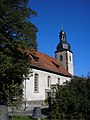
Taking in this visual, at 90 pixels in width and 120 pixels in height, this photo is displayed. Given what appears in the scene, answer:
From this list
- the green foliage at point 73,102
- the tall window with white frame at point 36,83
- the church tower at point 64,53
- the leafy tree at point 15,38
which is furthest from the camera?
the church tower at point 64,53

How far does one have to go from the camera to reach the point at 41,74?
33312 millimetres

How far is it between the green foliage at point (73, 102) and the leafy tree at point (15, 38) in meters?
6.32

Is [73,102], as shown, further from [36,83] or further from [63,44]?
[63,44]

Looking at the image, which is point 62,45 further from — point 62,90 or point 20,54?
point 62,90

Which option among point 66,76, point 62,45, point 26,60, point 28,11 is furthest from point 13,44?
point 62,45

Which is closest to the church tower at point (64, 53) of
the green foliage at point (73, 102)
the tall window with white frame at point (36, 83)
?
the tall window with white frame at point (36, 83)

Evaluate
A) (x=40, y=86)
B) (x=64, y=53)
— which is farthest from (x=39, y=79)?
(x=64, y=53)

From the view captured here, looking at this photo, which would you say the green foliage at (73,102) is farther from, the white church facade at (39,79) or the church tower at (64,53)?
the church tower at (64,53)

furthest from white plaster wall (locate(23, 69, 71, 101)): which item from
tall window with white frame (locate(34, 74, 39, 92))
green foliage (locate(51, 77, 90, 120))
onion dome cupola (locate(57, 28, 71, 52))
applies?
onion dome cupola (locate(57, 28, 71, 52))

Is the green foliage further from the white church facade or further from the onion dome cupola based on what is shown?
the onion dome cupola

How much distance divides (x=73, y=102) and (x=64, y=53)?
128 ft

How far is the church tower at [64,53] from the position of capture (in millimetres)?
51688

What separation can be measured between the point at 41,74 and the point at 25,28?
1416 centimetres

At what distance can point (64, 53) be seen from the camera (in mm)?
52125
